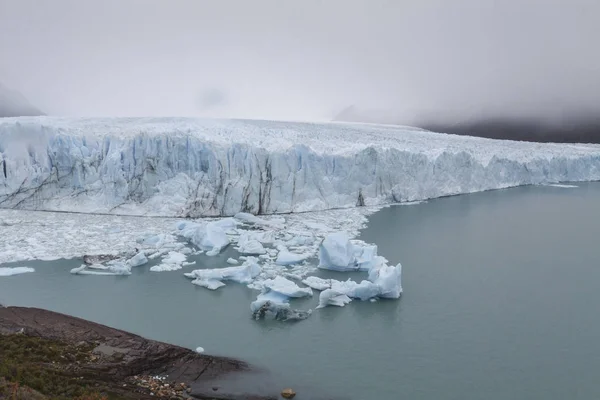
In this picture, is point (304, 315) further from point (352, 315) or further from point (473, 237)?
point (473, 237)

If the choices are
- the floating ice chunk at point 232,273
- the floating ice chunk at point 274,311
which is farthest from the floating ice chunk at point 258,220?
the floating ice chunk at point 274,311

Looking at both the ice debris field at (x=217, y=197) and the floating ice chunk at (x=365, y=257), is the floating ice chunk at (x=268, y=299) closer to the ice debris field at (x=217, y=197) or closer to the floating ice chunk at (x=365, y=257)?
the ice debris field at (x=217, y=197)

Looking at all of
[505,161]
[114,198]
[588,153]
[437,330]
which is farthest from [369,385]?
[588,153]

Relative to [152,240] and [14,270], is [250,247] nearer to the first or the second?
[152,240]

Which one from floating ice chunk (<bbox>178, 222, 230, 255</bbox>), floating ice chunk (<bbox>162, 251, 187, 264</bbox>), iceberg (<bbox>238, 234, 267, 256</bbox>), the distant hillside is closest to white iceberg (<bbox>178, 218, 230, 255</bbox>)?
floating ice chunk (<bbox>178, 222, 230, 255</bbox>)

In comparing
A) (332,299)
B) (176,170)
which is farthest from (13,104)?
(332,299)

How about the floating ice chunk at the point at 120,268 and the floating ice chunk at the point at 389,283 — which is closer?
the floating ice chunk at the point at 389,283
